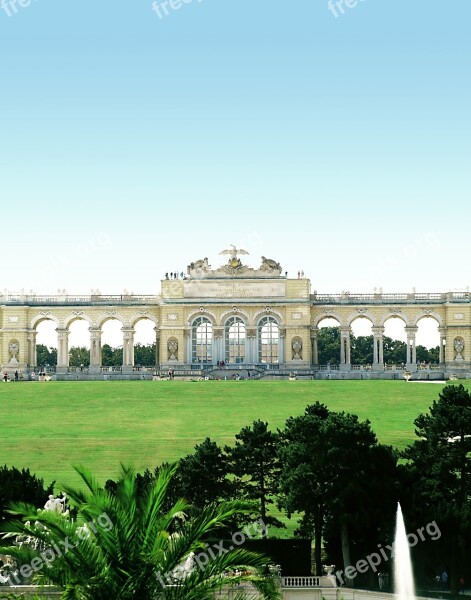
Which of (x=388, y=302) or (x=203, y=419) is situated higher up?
(x=388, y=302)

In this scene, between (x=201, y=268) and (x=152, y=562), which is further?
(x=201, y=268)

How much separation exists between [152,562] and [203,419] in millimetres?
33543

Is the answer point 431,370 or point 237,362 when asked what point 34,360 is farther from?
point 431,370

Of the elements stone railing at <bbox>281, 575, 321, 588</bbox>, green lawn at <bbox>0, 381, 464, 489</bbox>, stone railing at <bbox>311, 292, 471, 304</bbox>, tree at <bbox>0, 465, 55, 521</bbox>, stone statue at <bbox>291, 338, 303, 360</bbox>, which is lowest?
stone railing at <bbox>281, 575, 321, 588</bbox>

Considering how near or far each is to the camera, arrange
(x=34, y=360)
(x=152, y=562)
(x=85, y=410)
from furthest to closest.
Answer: (x=34, y=360) → (x=85, y=410) → (x=152, y=562)

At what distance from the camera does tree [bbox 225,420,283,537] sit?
117 feet

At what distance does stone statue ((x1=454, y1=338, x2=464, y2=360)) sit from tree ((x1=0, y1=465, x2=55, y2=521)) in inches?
1925

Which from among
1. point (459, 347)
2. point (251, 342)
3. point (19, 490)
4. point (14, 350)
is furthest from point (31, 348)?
point (19, 490)

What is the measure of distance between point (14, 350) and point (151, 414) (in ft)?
102

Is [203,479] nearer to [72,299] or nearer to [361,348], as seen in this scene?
[72,299]

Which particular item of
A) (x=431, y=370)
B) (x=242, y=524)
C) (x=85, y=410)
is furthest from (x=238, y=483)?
(x=431, y=370)

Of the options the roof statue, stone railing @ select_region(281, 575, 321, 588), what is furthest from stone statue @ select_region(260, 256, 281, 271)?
stone railing @ select_region(281, 575, 321, 588)

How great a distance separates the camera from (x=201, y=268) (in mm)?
80125

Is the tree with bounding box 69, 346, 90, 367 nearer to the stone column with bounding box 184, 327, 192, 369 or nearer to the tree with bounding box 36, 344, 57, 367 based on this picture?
the tree with bounding box 36, 344, 57, 367
